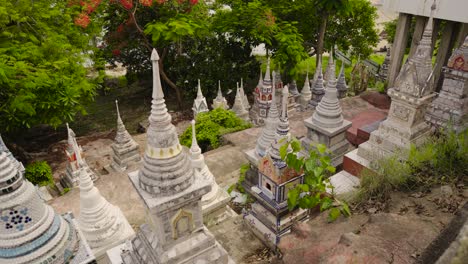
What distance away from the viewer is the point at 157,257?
575cm

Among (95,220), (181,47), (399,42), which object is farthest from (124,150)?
(399,42)

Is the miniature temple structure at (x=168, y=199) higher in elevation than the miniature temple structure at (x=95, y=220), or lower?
higher

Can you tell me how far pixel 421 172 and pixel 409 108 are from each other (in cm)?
172

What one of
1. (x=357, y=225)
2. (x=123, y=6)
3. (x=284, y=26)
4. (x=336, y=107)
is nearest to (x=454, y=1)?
(x=336, y=107)

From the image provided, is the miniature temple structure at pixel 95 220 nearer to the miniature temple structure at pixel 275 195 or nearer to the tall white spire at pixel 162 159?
the tall white spire at pixel 162 159

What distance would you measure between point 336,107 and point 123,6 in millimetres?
12299

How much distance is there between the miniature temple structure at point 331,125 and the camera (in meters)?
10.1

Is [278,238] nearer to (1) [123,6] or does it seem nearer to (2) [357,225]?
(2) [357,225]

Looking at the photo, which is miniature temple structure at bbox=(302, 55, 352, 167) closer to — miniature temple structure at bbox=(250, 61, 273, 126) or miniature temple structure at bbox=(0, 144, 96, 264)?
miniature temple structure at bbox=(250, 61, 273, 126)

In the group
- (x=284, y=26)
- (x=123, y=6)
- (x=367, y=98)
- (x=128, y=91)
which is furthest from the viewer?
(x=128, y=91)

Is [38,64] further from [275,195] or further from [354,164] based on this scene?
[354,164]

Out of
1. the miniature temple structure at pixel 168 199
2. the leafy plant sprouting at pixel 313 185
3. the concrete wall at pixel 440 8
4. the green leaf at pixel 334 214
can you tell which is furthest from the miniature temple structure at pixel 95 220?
the concrete wall at pixel 440 8

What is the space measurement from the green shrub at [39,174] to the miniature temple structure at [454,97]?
1333 cm

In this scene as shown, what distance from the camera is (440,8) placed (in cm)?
1300
